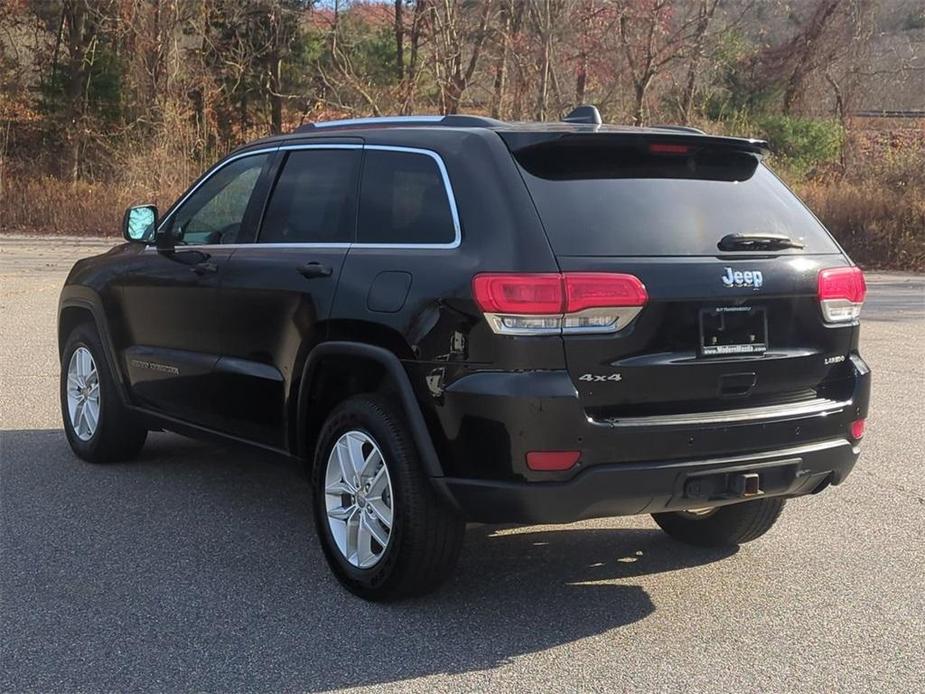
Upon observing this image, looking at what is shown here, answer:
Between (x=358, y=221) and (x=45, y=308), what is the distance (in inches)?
415

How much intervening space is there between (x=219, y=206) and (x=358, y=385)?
1743 mm

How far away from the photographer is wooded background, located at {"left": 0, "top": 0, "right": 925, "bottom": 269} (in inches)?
1017

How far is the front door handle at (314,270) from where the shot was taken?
4636mm

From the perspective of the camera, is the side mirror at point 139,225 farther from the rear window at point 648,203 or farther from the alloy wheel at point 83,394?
the rear window at point 648,203

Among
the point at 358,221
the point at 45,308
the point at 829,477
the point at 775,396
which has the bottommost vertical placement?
the point at 45,308

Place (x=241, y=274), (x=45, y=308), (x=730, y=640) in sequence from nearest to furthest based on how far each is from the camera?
(x=730, y=640), (x=241, y=274), (x=45, y=308)

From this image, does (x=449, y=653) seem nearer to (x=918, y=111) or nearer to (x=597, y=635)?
(x=597, y=635)

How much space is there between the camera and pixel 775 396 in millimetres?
4250

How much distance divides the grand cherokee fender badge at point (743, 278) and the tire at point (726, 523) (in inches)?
47.5

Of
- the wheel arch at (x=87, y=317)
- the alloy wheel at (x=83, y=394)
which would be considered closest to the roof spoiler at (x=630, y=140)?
the wheel arch at (x=87, y=317)

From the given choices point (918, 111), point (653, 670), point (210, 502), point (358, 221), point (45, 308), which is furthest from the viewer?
point (918, 111)

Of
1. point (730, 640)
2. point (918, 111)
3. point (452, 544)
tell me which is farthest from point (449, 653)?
point (918, 111)

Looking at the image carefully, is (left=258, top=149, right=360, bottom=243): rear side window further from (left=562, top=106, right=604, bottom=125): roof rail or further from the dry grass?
the dry grass

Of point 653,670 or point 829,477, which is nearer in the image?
point 653,670
